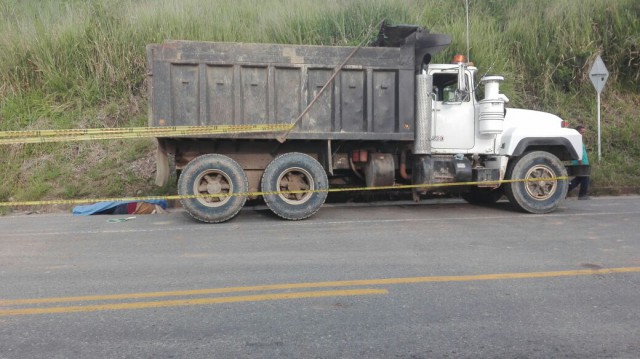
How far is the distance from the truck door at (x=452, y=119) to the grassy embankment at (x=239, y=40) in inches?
195

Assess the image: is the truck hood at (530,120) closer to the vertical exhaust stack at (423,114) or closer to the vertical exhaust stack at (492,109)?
the vertical exhaust stack at (492,109)

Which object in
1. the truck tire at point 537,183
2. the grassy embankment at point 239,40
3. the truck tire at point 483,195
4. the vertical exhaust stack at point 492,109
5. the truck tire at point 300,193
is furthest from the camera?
the grassy embankment at point 239,40

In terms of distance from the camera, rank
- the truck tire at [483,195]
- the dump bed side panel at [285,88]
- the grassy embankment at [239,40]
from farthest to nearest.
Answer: the grassy embankment at [239,40] < the truck tire at [483,195] < the dump bed side panel at [285,88]

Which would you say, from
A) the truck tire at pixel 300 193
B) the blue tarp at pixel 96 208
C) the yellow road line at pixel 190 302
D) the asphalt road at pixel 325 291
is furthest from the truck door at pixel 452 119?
the blue tarp at pixel 96 208

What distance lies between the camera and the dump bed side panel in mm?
8008

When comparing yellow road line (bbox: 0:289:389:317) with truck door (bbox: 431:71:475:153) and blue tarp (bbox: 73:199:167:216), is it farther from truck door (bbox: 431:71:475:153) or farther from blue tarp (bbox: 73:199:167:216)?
blue tarp (bbox: 73:199:167:216)

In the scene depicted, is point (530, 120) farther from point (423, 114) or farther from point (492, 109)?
point (423, 114)

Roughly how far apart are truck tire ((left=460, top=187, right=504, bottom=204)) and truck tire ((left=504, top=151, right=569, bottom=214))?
0.69 m

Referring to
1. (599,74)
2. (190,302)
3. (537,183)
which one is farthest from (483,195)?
(190,302)

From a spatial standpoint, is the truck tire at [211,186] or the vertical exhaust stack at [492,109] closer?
the truck tire at [211,186]

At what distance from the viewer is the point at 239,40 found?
568 inches

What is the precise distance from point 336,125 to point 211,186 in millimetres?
2247

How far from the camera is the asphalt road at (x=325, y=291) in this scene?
3.56 m

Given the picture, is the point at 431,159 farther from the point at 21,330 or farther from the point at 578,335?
the point at 21,330
